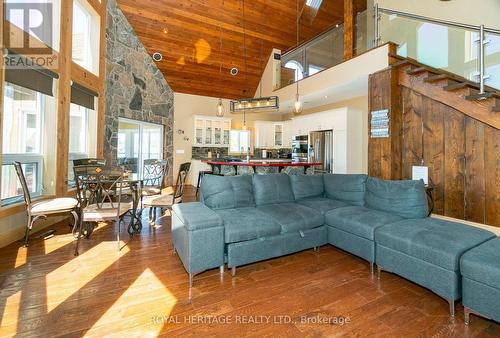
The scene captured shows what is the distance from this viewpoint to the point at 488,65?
3.02 metres

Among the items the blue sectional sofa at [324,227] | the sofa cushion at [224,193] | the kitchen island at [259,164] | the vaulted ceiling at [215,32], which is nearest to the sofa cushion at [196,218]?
the blue sectional sofa at [324,227]

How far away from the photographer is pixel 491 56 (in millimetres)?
3039

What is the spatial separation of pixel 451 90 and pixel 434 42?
3.60 ft

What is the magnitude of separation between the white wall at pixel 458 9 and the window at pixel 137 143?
6.89 m

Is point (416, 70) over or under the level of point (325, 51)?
under

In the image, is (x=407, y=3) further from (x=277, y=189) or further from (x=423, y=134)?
(x=277, y=189)

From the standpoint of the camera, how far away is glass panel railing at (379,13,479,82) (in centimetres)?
325

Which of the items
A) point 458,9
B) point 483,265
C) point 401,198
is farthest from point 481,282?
point 458,9

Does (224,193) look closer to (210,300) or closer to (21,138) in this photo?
(210,300)

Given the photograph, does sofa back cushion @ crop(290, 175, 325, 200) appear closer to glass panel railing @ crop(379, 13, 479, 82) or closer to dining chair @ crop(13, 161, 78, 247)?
glass panel railing @ crop(379, 13, 479, 82)

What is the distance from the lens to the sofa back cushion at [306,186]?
11.5 ft

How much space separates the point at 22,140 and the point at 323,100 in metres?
6.74

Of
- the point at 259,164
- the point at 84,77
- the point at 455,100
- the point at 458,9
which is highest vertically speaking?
the point at 458,9

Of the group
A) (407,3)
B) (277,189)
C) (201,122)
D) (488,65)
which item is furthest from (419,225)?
(201,122)
